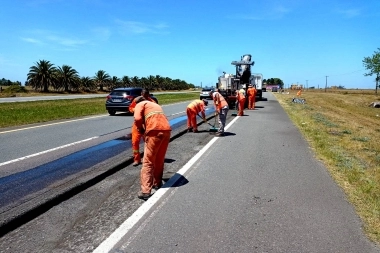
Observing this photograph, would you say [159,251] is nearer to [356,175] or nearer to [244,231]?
[244,231]

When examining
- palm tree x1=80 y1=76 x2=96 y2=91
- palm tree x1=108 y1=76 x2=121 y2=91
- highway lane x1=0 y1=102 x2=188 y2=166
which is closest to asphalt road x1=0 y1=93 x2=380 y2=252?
highway lane x1=0 y1=102 x2=188 y2=166

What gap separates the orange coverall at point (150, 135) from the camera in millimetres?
5207

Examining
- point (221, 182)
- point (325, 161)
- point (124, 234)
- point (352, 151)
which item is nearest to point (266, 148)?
point (325, 161)

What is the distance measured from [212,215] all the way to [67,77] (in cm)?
6770

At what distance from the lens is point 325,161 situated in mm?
7746

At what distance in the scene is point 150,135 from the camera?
526cm

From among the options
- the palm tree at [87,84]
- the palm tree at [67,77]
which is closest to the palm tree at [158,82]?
the palm tree at [87,84]

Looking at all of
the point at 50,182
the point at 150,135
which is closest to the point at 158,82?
the point at 50,182

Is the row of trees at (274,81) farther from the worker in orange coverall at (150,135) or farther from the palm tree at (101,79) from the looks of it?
the worker in orange coverall at (150,135)

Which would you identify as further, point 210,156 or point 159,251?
point 210,156

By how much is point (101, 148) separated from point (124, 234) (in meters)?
5.45

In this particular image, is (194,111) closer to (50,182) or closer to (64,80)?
(50,182)

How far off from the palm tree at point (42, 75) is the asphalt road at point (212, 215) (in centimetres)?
6158

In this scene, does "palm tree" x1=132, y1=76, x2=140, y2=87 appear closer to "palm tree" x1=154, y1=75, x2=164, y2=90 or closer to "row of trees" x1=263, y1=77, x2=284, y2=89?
"palm tree" x1=154, y1=75, x2=164, y2=90
